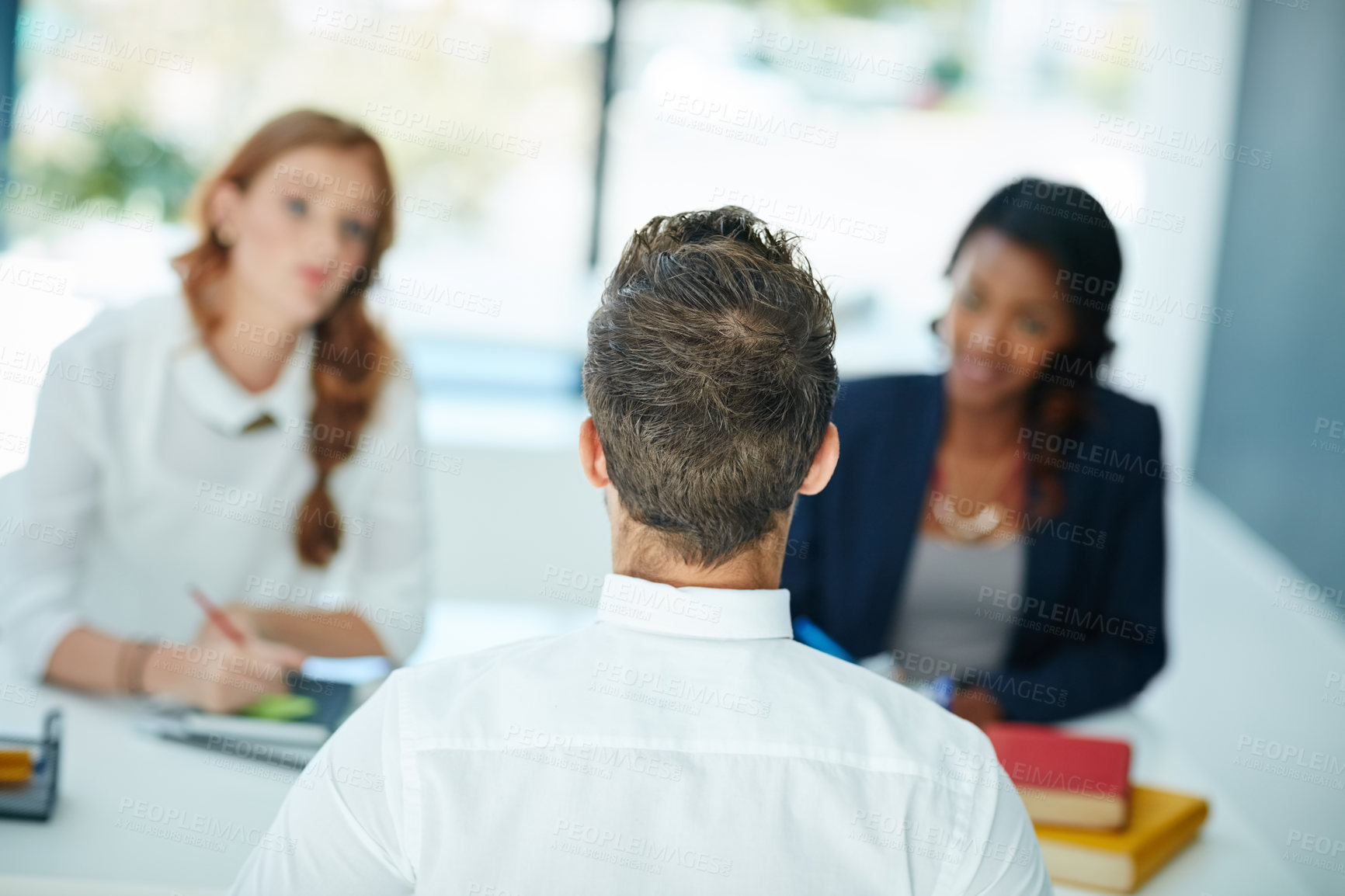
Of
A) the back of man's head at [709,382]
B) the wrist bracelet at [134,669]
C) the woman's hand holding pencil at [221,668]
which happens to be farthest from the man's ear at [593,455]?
the wrist bracelet at [134,669]

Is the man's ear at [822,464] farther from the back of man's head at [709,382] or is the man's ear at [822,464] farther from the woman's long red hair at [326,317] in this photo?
the woman's long red hair at [326,317]

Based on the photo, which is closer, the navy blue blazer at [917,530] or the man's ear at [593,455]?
the man's ear at [593,455]

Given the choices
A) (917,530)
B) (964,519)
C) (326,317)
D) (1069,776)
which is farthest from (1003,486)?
(326,317)

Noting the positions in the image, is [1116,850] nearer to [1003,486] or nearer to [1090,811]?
[1090,811]

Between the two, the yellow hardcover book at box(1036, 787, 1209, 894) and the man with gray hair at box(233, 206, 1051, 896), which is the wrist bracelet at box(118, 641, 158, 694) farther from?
the yellow hardcover book at box(1036, 787, 1209, 894)

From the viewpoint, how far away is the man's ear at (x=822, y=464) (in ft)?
3.57

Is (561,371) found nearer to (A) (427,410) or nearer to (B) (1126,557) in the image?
(A) (427,410)

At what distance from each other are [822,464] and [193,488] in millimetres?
1464

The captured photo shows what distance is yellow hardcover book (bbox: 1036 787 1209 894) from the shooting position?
57.1 inches

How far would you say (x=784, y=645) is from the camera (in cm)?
105

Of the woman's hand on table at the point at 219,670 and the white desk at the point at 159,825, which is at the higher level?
the woman's hand on table at the point at 219,670

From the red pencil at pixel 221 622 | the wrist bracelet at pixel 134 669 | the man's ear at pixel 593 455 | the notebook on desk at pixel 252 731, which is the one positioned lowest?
the notebook on desk at pixel 252 731

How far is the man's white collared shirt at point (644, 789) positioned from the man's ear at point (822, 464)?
17 cm

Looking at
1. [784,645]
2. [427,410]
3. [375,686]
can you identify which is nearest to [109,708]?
[375,686]
